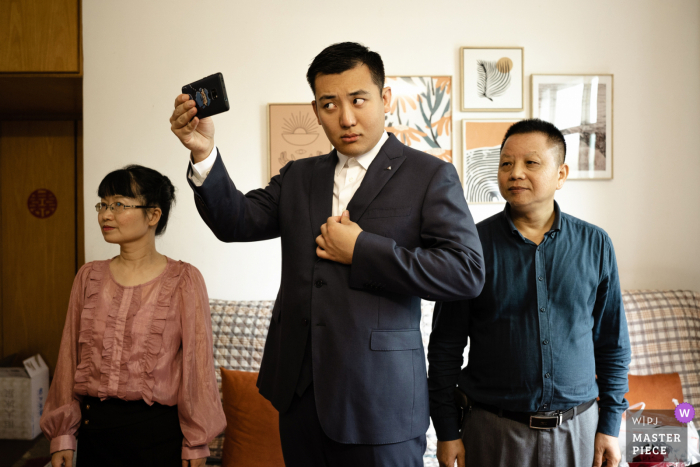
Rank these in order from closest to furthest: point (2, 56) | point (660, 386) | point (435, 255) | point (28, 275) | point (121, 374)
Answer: point (435, 255) → point (121, 374) → point (660, 386) → point (2, 56) → point (28, 275)

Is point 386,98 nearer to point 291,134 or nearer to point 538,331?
point 538,331

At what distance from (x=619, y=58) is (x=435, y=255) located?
2306 millimetres

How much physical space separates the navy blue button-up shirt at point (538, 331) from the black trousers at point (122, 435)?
0.86 m

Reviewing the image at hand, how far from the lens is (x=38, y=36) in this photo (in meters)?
2.34

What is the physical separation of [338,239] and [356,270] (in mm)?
72

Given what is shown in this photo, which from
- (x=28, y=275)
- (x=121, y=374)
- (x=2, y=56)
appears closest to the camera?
(x=121, y=374)

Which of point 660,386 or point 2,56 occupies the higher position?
point 2,56

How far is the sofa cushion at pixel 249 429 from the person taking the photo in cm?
180

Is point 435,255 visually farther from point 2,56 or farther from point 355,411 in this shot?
point 2,56

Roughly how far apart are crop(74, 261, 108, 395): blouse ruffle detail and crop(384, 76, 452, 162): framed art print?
160cm

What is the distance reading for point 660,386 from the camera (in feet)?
6.89

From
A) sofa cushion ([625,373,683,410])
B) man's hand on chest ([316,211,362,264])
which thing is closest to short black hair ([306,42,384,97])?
man's hand on chest ([316,211,362,264])

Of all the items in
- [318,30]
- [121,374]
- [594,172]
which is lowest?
[121,374]

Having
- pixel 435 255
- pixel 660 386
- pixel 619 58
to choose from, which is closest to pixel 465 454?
pixel 435 255
